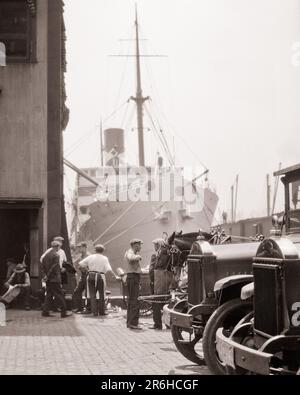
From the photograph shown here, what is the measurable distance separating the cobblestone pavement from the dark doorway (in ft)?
15.0

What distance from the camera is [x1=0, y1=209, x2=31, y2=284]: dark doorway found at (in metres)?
17.2

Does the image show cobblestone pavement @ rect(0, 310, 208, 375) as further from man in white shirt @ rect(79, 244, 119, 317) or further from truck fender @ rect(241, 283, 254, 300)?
truck fender @ rect(241, 283, 254, 300)

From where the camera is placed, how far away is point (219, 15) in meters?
6.68

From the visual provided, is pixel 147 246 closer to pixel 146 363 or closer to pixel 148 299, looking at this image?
pixel 148 299

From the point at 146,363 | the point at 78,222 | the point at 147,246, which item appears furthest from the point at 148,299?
the point at 78,222

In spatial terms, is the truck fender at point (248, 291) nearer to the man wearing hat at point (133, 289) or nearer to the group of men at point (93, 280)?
the group of men at point (93, 280)

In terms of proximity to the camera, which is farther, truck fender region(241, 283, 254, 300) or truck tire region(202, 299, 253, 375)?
truck tire region(202, 299, 253, 375)

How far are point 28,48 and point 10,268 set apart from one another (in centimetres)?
538

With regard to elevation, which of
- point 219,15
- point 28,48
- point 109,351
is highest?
point 28,48

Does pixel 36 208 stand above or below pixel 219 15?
below

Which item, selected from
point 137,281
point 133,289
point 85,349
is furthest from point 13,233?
point 85,349

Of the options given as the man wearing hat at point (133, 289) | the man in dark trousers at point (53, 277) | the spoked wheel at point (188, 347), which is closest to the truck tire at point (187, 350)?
the spoked wheel at point (188, 347)

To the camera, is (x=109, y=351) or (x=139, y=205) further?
(x=139, y=205)

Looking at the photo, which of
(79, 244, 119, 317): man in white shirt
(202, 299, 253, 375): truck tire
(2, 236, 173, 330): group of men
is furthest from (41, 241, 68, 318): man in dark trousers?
(202, 299, 253, 375): truck tire
